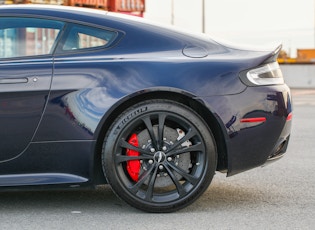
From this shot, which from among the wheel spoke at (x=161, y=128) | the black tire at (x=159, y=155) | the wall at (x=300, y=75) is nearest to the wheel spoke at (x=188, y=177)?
the black tire at (x=159, y=155)

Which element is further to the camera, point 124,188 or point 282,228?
point 124,188

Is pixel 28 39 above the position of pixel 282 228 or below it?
above

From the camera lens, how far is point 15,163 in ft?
15.8

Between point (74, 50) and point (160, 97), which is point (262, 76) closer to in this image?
point (160, 97)

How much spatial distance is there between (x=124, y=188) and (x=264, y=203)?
1.06m

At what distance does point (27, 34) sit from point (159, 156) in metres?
1.20

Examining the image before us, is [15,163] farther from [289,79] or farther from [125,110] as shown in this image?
[289,79]

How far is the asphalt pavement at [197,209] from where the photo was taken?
4.59 meters

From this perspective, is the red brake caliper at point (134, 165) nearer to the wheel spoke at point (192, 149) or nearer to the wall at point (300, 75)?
the wheel spoke at point (192, 149)

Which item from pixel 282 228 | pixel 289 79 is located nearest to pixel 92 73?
pixel 282 228

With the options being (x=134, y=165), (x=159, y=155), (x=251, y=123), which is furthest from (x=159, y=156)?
(x=251, y=123)

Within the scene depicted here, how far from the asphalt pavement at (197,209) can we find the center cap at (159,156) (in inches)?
14.0

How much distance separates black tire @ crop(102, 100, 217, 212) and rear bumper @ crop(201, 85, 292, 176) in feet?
0.43

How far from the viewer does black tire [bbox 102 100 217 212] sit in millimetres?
4816
